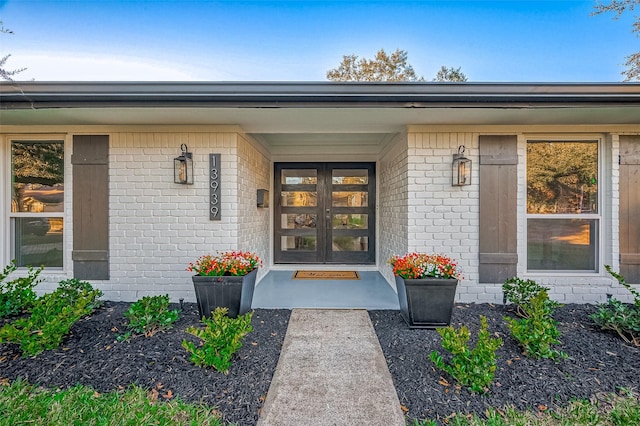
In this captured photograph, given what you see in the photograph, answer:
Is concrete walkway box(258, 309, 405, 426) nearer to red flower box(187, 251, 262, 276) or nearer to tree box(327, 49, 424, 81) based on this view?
red flower box(187, 251, 262, 276)

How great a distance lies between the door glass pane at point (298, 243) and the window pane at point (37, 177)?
3.32m

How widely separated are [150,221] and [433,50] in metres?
8.07

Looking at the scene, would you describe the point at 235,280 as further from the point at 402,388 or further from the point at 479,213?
the point at 479,213

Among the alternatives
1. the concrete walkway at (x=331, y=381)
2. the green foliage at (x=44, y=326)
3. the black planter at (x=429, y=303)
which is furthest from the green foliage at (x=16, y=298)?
the black planter at (x=429, y=303)

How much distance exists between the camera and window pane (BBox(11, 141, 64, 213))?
3.87m

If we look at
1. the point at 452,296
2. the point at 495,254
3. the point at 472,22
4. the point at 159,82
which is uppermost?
the point at 472,22

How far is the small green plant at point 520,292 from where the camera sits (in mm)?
3176

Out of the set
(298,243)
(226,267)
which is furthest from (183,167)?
(298,243)

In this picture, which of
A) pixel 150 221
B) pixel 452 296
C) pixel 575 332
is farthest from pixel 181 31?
pixel 575 332

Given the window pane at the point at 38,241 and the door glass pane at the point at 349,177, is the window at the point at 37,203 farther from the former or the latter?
the door glass pane at the point at 349,177

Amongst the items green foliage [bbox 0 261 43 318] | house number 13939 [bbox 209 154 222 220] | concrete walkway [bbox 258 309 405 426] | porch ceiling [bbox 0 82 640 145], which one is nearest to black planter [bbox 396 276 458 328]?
concrete walkway [bbox 258 309 405 426]

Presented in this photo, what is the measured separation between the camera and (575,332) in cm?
283

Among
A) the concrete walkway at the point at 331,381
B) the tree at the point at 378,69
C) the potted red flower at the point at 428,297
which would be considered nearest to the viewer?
the concrete walkway at the point at 331,381

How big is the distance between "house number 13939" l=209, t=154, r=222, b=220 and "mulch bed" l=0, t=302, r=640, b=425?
1.40 meters
